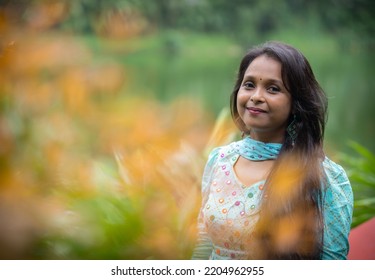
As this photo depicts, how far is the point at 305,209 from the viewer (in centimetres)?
88

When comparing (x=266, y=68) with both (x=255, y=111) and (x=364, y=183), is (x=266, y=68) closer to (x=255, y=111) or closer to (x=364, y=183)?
(x=255, y=111)

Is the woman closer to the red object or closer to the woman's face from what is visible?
the woman's face

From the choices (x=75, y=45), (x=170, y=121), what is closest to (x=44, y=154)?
(x=75, y=45)

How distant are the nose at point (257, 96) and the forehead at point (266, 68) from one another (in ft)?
0.09

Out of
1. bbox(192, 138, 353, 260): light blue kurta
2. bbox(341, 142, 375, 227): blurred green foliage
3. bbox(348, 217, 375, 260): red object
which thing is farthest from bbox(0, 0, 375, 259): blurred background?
bbox(341, 142, 375, 227): blurred green foliage

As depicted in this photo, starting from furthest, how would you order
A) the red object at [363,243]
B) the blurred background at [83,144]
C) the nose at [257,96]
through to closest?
the red object at [363,243]
the nose at [257,96]
the blurred background at [83,144]

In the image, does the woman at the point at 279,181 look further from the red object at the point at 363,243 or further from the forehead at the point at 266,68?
the red object at the point at 363,243

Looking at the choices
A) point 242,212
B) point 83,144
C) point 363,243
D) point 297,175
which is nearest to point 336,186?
point 297,175

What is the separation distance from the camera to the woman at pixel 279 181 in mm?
876

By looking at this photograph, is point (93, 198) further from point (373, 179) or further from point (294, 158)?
point (373, 179)

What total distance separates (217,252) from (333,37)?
10.6ft

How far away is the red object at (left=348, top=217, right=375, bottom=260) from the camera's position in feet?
3.99

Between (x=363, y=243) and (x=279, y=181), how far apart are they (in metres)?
0.51

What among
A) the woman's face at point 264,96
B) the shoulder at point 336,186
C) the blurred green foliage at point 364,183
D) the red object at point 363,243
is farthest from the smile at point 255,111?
the blurred green foliage at point 364,183
